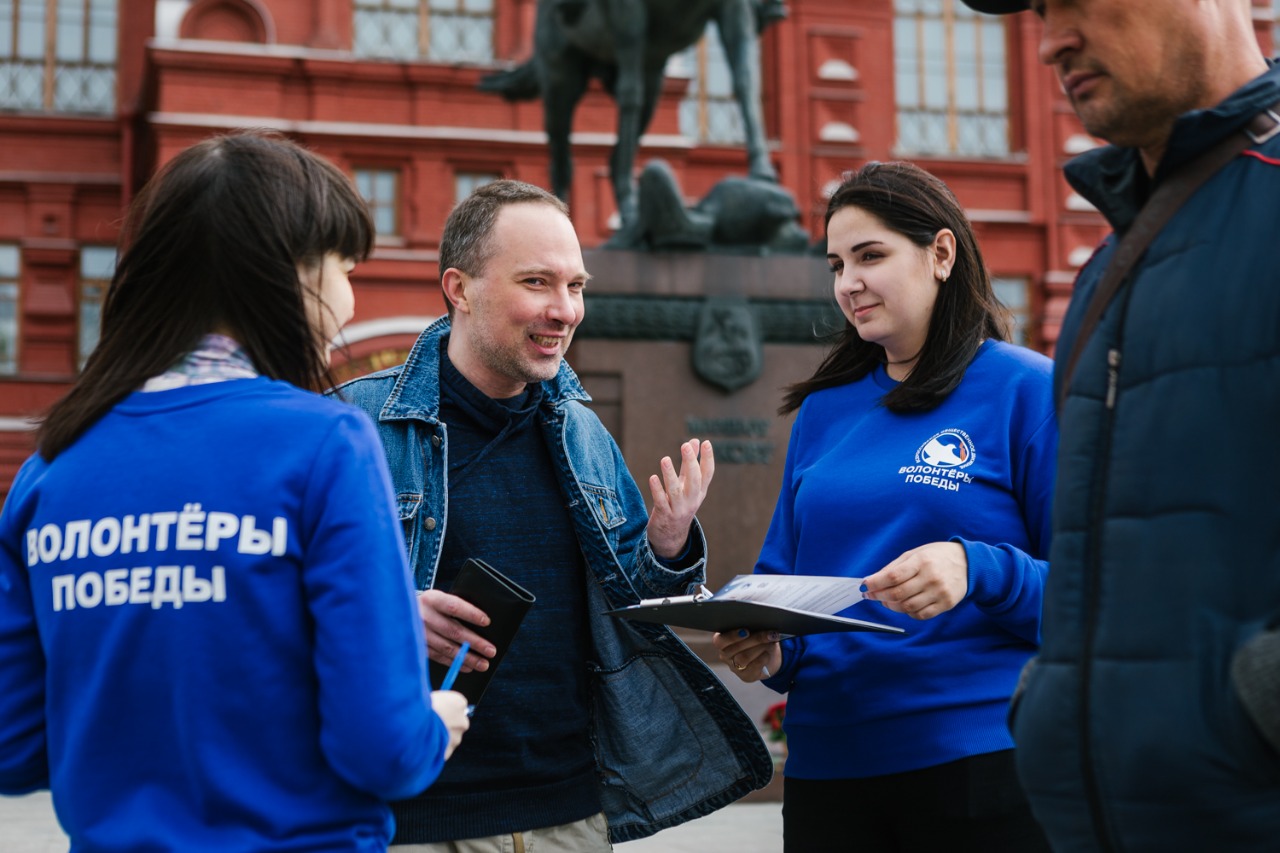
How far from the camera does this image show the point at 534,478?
8.46 ft

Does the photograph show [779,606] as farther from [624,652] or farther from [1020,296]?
[1020,296]

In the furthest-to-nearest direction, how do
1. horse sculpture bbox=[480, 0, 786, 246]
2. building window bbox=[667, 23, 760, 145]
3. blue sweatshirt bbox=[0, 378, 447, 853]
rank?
building window bbox=[667, 23, 760, 145] → horse sculpture bbox=[480, 0, 786, 246] → blue sweatshirt bbox=[0, 378, 447, 853]

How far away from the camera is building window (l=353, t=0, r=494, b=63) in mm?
18125

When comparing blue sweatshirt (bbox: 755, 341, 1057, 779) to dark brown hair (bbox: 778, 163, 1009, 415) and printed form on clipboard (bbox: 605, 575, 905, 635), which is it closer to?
dark brown hair (bbox: 778, 163, 1009, 415)

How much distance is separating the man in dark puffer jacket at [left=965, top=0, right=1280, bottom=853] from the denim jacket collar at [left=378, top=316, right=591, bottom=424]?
1.19m

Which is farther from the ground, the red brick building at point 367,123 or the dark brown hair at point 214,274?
the red brick building at point 367,123

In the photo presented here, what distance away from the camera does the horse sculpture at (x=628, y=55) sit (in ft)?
27.5

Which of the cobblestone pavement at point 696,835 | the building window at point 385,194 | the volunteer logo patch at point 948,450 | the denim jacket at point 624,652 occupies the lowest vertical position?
the cobblestone pavement at point 696,835

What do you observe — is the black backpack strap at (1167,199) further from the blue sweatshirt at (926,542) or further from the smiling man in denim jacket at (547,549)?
the smiling man in denim jacket at (547,549)

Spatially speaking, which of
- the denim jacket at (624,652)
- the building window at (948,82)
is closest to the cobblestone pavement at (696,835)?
the denim jacket at (624,652)

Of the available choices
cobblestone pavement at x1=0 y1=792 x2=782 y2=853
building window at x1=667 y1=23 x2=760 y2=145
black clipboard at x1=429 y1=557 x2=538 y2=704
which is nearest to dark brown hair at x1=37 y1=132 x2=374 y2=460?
black clipboard at x1=429 y1=557 x2=538 y2=704

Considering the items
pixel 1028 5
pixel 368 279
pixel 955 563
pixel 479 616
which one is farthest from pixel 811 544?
pixel 368 279

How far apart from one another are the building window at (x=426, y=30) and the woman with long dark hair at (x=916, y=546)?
1615cm

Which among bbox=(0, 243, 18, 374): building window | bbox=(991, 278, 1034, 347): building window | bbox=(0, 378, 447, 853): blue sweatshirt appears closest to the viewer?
bbox=(0, 378, 447, 853): blue sweatshirt
